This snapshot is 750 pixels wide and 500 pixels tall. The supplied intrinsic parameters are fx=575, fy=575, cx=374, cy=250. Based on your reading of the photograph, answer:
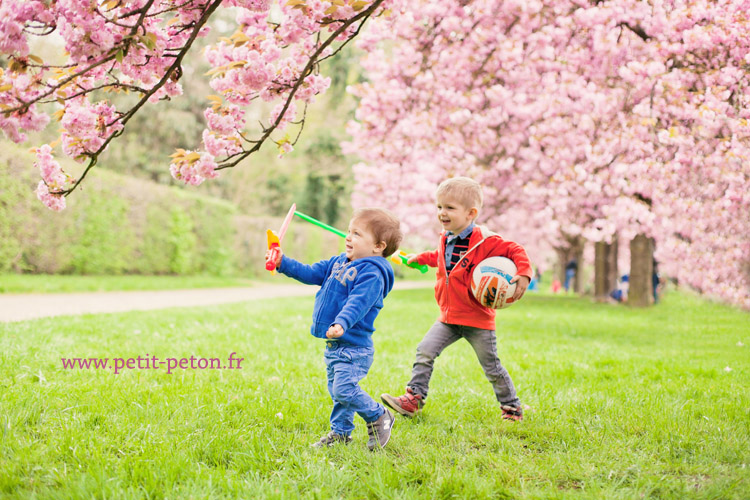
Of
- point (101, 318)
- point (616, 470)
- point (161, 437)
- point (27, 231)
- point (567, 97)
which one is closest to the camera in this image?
point (616, 470)

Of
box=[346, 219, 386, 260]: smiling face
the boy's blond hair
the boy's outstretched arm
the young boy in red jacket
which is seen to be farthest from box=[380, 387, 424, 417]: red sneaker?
the boy's blond hair

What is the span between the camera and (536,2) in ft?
25.3

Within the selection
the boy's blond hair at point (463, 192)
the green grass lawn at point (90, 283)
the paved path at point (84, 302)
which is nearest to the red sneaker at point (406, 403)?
the boy's blond hair at point (463, 192)

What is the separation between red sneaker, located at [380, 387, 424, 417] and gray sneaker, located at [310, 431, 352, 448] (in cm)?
50

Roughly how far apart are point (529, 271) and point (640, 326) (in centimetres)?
715

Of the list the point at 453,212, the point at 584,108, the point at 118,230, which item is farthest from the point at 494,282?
the point at 118,230

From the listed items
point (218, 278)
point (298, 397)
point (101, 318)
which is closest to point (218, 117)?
point (298, 397)

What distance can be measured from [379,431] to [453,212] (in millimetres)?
1280

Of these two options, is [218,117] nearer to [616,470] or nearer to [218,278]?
[616,470]

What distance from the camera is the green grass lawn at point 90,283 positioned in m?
9.72

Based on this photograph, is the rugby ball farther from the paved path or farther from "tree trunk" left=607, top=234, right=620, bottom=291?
"tree trunk" left=607, top=234, right=620, bottom=291

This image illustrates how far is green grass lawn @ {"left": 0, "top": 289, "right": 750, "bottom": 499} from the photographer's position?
2.32m

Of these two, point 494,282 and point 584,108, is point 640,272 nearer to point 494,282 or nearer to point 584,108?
point 584,108

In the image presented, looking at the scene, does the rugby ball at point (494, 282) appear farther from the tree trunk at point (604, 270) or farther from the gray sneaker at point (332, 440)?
the tree trunk at point (604, 270)
